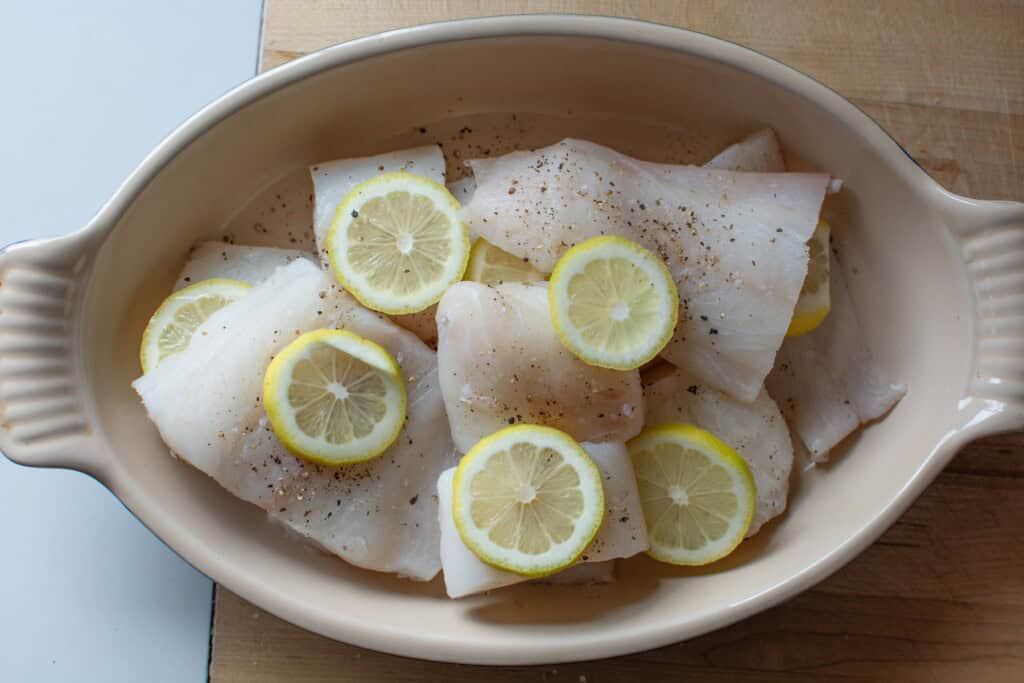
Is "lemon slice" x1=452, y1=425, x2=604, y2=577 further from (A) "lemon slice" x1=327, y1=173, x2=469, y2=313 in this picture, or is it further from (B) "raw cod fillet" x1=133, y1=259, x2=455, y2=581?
(A) "lemon slice" x1=327, y1=173, x2=469, y2=313

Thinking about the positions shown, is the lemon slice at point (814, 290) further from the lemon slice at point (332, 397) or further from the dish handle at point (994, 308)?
the lemon slice at point (332, 397)

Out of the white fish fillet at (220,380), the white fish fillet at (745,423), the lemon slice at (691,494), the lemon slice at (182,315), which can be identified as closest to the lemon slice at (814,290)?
the white fish fillet at (745,423)

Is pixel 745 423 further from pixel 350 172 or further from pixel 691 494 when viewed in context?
pixel 350 172

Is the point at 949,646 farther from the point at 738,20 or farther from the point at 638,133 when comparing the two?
the point at 738,20

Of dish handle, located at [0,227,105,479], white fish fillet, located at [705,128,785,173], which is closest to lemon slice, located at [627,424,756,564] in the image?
white fish fillet, located at [705,128,785,173]

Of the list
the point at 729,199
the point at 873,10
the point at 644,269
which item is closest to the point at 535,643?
the point at 644,269

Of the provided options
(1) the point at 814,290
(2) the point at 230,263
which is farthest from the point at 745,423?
(2) the point at 230,263
